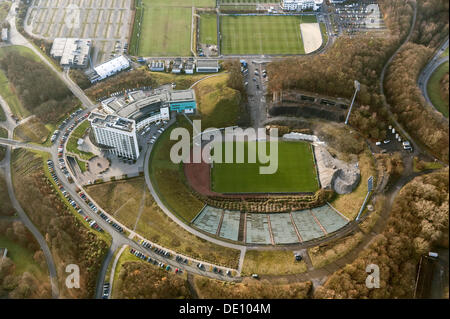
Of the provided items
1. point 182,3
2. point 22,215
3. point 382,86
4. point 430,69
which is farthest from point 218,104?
point 182,3

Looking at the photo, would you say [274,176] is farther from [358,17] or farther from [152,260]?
[358,17]

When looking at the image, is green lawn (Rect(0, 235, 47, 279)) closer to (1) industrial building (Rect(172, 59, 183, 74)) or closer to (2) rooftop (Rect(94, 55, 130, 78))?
(2) rooftop (Rect(94, 55, 130, 78))

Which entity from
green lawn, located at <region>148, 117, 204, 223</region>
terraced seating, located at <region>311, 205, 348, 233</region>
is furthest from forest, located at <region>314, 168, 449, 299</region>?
green lawn, located at <region>148, 117, 204, 223</region>

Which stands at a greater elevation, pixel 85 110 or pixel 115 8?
pixel 115 8

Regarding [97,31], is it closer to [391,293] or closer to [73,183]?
[73,183]

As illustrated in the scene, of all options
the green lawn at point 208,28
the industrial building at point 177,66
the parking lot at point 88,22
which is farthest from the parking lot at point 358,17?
the parking lot at point 88,22

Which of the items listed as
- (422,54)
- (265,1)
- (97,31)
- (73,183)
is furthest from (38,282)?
(265,1)

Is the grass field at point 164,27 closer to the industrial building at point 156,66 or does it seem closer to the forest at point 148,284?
the industrial building at point 156,66
